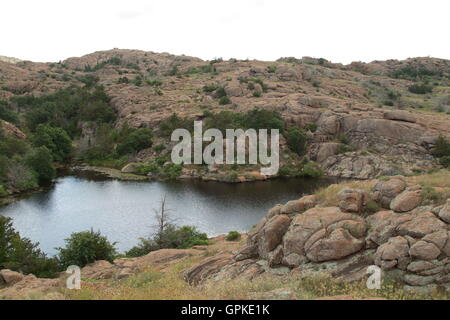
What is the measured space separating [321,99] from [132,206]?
4238 centimetres

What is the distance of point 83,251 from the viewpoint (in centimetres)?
2033

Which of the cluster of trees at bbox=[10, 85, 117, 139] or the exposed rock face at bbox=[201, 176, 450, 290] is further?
the cluster of trees at bbox=[10, 85, 117, 139]

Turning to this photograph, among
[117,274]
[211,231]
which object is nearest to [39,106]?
[211,231]

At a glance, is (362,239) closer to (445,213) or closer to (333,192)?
(445,213)

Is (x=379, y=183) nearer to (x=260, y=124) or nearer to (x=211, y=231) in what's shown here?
(x=211, y=231)

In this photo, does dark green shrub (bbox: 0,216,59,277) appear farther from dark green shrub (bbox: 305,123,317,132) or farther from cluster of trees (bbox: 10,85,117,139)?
cluster of trees (bbox: 10,85,117,139)

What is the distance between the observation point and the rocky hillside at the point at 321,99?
5300 cm

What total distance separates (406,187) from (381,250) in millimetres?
3156

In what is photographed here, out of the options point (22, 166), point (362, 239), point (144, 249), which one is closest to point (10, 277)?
point (144, 249)

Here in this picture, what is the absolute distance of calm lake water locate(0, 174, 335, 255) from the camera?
3013cm

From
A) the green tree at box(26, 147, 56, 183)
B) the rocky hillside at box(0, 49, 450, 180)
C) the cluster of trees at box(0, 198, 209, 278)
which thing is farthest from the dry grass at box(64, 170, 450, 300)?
the rocky hillside at box(0, 49, 450, 180)

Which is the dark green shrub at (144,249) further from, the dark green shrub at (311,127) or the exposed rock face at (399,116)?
the exposed rock face at (399,116)

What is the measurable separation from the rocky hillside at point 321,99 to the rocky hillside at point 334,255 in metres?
38.2

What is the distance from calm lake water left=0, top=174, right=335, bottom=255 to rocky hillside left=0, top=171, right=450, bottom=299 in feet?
51.5
